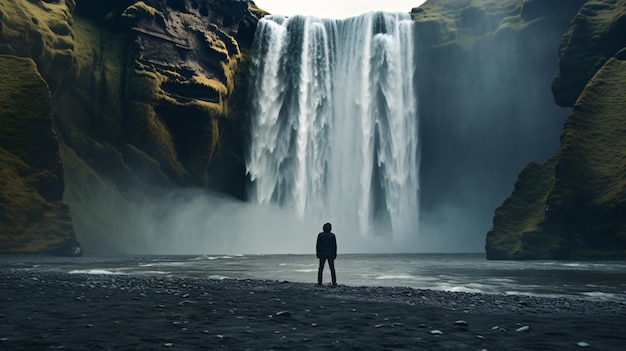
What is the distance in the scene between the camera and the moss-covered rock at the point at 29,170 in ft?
132

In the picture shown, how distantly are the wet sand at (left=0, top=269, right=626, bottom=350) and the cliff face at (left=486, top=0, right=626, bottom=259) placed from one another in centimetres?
3354

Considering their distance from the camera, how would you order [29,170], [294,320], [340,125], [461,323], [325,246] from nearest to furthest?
[461,323], [294,320], [325,246], [29,170], [340,125]

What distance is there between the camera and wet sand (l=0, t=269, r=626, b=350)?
7.83m

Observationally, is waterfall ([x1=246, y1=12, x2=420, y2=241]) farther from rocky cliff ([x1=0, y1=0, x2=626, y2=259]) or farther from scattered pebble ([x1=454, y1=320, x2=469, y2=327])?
scattered pebble ([x1=454, y1=320, x2=469, y2=327])

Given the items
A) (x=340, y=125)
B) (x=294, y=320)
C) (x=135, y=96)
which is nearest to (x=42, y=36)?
(x=135, y=96)

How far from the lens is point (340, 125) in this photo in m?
66.0

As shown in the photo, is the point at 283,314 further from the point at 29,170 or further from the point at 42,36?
the point at 42,36

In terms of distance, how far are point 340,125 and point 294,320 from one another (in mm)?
56623

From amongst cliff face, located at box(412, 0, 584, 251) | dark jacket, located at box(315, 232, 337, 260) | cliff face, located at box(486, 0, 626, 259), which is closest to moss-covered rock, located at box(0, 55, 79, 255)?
dark jacket, located at box(315, 232, 337, 260)

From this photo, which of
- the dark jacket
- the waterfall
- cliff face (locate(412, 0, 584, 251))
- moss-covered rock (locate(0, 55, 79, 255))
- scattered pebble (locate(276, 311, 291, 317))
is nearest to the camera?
scattered pebble (locate(276, 311, 291, 317))

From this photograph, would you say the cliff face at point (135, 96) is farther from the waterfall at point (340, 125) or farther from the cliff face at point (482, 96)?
the cliff face at point (482, 96)

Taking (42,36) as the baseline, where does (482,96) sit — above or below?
above

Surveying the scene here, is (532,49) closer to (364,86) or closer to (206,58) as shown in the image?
(364,86)

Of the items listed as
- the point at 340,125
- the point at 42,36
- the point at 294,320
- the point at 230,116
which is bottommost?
the point at 294,320
